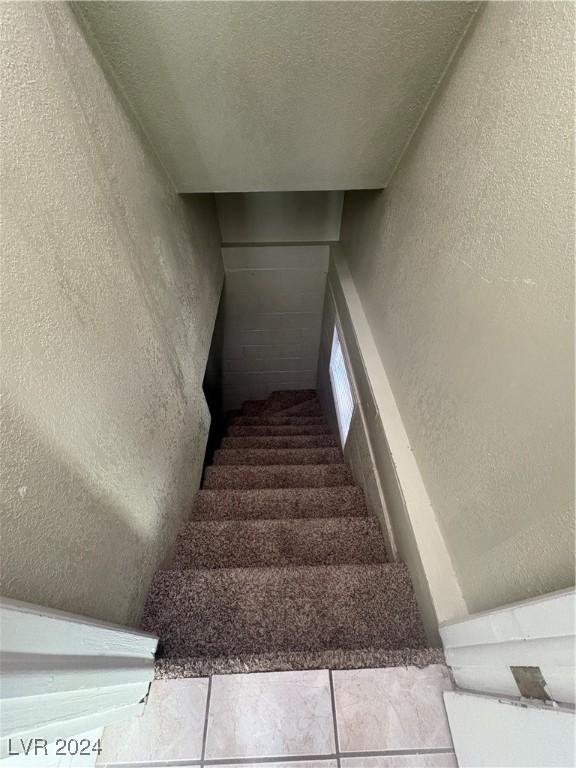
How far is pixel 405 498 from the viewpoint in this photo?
119cm

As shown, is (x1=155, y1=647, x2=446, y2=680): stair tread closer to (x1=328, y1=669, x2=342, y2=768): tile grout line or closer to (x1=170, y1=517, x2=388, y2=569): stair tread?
(x1=328, y1=669, x2=342, y2=768): tile grout line

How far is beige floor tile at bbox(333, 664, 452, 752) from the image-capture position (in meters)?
0.84

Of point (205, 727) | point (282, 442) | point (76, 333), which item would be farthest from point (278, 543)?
point (282, 442)

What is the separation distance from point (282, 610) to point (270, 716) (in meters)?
0.30

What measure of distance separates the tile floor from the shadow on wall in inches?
11.3

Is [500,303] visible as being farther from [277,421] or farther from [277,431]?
[277,421]

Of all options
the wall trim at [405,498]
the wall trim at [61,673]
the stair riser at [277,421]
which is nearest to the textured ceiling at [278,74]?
→ the wall trim at [405,498]

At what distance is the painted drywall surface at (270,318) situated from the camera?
10.3ft

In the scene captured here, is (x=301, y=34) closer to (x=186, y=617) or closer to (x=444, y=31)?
(x=444, y=31)

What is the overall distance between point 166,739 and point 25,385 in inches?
36.3

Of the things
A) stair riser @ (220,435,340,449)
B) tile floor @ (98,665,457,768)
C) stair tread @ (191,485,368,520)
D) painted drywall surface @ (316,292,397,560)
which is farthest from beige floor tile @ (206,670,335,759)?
stair riser @ (220,435,340,449)

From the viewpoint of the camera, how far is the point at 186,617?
45.2 inches

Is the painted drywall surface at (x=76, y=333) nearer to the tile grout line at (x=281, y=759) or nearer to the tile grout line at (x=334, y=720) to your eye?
the tile grout line at (x=281, y=759)

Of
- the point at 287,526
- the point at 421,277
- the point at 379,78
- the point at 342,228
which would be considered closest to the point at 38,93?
the point at 379,78
